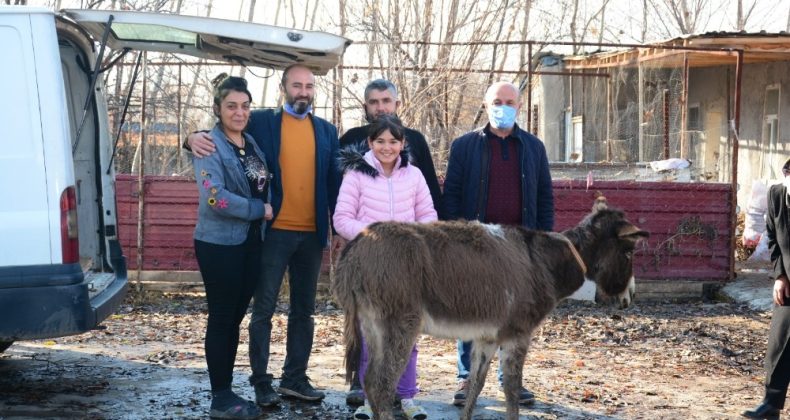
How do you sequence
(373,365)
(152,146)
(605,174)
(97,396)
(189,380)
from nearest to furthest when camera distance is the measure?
(373,365), (97,396), (189,380), (605,174), (152,146)

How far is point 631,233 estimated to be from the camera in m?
5.99

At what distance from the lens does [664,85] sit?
1852 centimetres

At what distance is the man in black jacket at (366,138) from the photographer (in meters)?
6.16

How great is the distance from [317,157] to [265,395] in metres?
1.65

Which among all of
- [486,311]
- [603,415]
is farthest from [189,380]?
[603,415]

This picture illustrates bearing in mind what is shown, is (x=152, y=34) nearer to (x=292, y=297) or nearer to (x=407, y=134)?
(x=407, y=134)

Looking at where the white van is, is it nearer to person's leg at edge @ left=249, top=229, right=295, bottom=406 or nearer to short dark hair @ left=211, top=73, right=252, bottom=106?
short dark hair @ left=211, top=73, right=252, bottom=106

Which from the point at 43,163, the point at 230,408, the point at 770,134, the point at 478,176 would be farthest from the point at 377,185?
the point at 770,134

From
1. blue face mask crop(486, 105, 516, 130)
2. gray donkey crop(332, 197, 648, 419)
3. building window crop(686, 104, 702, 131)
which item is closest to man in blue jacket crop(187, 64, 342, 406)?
gray donkey crop(332, 197, 648, 419)

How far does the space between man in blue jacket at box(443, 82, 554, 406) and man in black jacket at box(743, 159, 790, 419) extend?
162 cm

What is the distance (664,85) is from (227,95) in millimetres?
14616

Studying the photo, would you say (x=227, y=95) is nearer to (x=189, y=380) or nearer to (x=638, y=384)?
(x=189, y=380)

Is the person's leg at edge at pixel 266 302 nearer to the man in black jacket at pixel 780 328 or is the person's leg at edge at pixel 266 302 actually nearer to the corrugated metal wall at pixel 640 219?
the man in black jacket at pixel 780 328

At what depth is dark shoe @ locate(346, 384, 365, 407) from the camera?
20.5 feet
